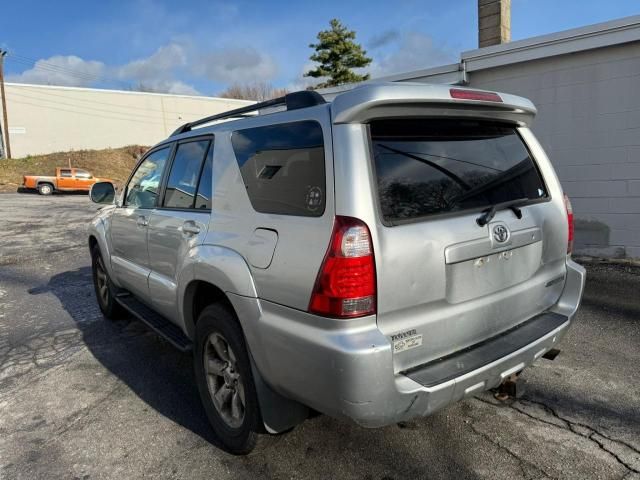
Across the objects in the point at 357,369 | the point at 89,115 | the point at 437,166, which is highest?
the point at 89,115

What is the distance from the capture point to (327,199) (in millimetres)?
2111

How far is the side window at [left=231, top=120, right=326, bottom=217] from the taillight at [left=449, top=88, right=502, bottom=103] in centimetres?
71

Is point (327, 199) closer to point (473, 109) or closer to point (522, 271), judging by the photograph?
point (473, 109)

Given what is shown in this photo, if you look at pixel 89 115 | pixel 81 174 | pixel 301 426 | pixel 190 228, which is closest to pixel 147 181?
pixel 190 228

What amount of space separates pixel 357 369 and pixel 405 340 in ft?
0.94

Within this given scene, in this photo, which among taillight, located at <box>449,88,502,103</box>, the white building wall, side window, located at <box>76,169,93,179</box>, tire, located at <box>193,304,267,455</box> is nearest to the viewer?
taillight, located at <box>449,88,502,103</box>

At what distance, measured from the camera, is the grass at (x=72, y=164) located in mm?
30834

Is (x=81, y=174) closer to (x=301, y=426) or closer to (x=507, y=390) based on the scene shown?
(x=301, y=426)

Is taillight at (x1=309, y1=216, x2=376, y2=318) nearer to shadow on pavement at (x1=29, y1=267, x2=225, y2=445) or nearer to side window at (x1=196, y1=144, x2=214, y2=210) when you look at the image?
side window at (x1=196, y1=144, x2=214, y2=210)

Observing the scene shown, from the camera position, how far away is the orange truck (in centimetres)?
2556

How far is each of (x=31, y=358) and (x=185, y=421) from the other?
2.12 meters

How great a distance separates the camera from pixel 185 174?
336 centimetres

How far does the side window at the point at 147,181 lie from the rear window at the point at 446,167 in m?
2.14

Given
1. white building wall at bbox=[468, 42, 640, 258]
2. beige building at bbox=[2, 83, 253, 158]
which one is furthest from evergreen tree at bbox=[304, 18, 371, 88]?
white building wall at bbox=[468, 42, 640, 258]
